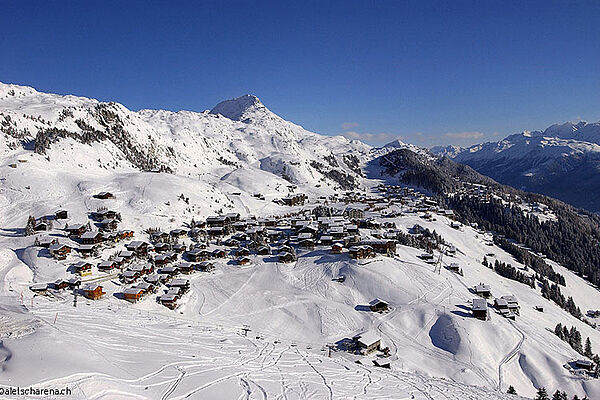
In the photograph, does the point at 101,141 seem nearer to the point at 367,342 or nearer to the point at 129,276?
the point at 129,276

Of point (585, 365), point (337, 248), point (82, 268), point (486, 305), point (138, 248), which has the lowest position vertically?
point (585, 365)

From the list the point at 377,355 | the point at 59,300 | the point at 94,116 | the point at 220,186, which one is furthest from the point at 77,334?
the point at 94,116

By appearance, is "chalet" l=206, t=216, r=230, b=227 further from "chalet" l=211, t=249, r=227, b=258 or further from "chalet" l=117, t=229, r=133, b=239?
"chalet" l=117, t=229, r=133, b=239

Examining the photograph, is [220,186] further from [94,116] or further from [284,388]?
[284,388]

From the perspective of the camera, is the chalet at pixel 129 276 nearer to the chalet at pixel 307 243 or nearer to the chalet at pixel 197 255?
the chalet at pixel 197 255

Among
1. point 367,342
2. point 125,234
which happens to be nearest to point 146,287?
point 125,234

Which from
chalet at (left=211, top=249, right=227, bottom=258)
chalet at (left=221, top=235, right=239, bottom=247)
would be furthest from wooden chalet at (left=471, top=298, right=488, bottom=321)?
chalet at (left=221, top=235, right=239, bottom=247)
